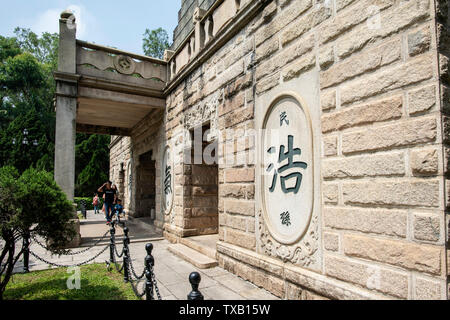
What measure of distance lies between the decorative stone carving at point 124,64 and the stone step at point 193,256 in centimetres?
467

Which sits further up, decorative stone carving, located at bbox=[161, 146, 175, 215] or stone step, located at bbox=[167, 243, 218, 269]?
decorative stone carving, located at bbox=[161, 146, 175, 215]

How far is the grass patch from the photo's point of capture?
148 inches

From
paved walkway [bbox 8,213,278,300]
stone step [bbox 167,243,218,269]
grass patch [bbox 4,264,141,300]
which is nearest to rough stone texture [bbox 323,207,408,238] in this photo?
paved walkway [bbox 8,213,278,300]

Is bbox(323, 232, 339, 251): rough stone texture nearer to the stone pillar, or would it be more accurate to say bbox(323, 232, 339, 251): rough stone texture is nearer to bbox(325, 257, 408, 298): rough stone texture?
bbox(325, 257, 408, 298): rough stone texture

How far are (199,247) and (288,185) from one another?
2804mm

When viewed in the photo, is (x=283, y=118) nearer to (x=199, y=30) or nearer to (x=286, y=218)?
(x=286, y=218)

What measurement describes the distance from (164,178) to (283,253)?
5.20m

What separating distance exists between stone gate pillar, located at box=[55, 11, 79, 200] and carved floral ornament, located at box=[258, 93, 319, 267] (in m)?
4.88

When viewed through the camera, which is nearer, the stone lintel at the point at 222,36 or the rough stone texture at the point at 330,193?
the rough stone texture at the point at 330,193

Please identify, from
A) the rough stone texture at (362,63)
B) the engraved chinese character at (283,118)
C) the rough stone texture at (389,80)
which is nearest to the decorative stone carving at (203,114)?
the engraved chinese character at (283,118)

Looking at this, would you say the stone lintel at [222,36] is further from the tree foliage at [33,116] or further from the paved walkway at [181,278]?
the tree foliage at [33,116]

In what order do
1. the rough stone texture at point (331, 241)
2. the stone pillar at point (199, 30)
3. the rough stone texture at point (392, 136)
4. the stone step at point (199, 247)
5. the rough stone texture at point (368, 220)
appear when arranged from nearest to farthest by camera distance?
the rough stone texture at point (392, 136) < the rough stone texture at point (368, 220) < the rough stone texture at point (331, 241) < the stone step at point (199, 247) < the stone pillar at point (199, 30)

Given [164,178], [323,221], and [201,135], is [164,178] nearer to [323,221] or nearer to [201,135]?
[201,135]

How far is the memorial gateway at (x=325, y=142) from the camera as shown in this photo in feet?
6.97
